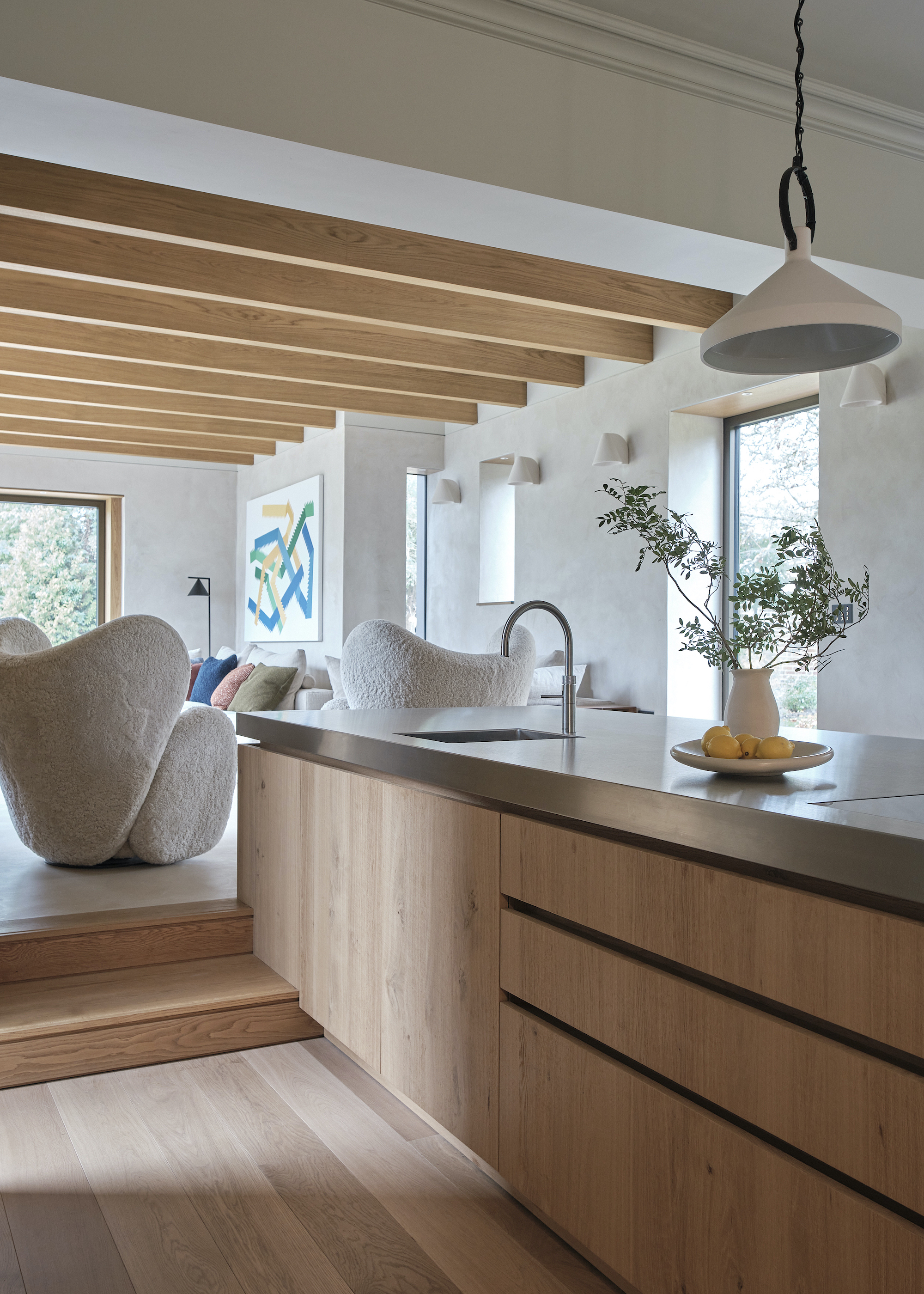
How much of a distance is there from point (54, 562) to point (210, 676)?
213cm

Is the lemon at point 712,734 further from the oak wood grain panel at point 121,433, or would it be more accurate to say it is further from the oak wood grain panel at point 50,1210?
the oak wood grain panel at point 121,433

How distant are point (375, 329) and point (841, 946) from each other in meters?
5.03

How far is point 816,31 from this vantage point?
9.85ft

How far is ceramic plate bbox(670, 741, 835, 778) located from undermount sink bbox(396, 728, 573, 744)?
73cm

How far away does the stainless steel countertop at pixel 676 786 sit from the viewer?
1.07 meters

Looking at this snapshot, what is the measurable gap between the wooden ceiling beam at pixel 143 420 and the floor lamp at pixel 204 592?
1.65 metres

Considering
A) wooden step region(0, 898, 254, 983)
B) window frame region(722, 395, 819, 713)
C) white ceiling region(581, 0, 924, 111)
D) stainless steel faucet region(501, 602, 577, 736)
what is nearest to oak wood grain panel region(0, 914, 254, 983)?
wooden step region(0, 898, 254, 983)

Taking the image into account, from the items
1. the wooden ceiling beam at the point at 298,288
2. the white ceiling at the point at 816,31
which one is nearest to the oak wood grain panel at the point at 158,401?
the wooden ceiling beam at the point at 298,288

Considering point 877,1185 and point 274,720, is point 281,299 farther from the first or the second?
point 877,1185

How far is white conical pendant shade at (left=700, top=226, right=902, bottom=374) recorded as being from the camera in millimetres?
1769

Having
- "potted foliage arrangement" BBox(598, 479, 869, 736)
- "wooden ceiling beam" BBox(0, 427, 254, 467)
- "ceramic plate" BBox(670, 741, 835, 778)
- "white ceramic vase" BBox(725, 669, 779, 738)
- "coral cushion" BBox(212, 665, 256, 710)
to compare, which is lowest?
"coral cushion" BBox(212, 665, 256, 710)

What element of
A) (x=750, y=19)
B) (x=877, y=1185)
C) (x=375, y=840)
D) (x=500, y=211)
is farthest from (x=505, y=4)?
(x=877, y=1185)

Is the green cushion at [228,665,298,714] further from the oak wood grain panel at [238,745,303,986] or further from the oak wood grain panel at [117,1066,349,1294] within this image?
the oak wood grain panel at [117,1066,349,1294]

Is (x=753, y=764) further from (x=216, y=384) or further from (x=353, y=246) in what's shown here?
(x=216, y=384)
